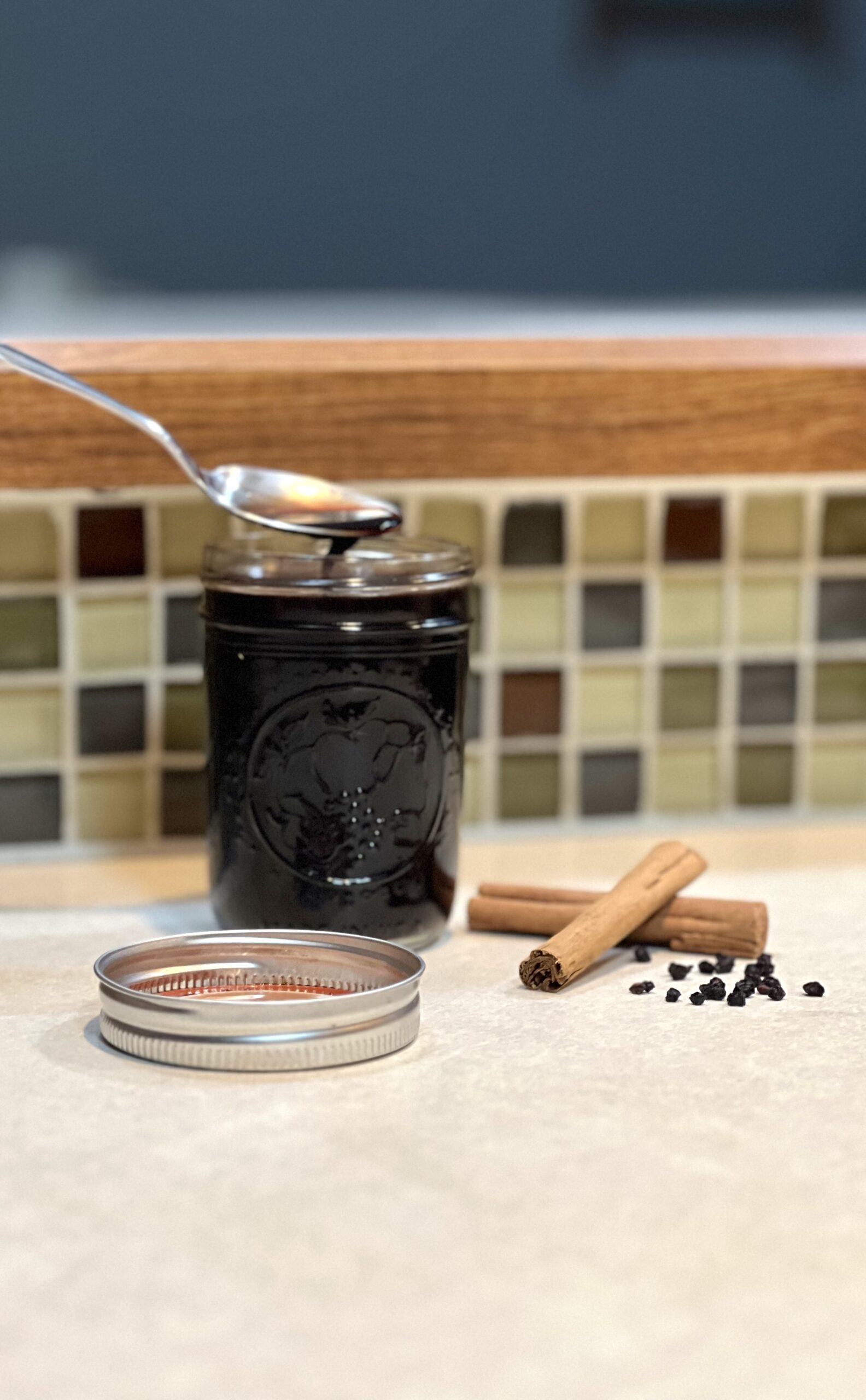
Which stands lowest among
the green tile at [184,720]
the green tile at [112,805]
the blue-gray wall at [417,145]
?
the green tile at [112,805]

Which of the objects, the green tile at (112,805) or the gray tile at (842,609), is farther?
the gray tile at (842,609)

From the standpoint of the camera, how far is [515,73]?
3.90 ft

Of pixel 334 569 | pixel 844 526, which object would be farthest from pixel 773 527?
pixel 334 569

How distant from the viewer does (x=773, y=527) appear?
1.25 metres

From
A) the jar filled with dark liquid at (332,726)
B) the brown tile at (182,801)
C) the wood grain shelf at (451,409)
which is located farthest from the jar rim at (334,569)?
the brown tile at (182,801)

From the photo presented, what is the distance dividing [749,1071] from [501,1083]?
119 mm

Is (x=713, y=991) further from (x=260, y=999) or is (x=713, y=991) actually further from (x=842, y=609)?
(x=842, y=609)

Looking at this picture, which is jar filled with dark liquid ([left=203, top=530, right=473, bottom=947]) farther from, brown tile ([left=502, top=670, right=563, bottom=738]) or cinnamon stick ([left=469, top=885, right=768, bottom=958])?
brown tile ([left=502, top=670, right=563, bottom=738])

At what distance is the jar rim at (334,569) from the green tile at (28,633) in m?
0.24

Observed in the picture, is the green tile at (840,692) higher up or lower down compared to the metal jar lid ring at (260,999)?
higher up

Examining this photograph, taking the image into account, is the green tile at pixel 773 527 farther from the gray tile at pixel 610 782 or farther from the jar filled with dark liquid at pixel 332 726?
the jar filled with dark liquid at pixel 332 726

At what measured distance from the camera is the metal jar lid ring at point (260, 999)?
741mm

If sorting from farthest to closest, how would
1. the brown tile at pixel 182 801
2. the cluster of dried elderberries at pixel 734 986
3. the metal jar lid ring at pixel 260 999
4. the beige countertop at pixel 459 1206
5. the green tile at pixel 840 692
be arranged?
the green tile at pixel 840 692 < the brown tile at pixel 182 801 < the cluster of dried elderberries at pixel 734 986 < the metal jar lid ring at pixel 260 999 < the beige countertop at pixel 459 1206

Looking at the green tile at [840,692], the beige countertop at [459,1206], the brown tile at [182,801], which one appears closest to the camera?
the beige countertop at [459,1206]
